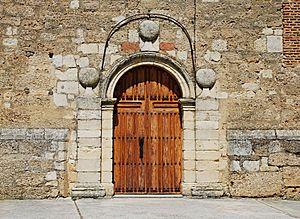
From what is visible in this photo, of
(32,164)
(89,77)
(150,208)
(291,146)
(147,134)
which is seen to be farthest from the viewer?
(147,134)

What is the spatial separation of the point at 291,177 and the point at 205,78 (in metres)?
2.34

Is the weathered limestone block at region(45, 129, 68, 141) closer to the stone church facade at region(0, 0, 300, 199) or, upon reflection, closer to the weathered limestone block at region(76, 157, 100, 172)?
the stone church facade at region(0, 0, 300, 199)

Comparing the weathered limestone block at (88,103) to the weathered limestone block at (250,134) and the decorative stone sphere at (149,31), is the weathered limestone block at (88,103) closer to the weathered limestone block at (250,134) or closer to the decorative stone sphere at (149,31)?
the decorative stone sphere at (149,31)

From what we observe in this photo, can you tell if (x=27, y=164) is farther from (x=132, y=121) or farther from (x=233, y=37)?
(x=233, y=37)

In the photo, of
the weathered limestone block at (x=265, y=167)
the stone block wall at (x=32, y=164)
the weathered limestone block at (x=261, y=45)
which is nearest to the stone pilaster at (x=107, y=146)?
the stone block wall at (x=32, y=164)

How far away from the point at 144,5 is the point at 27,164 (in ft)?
11.5

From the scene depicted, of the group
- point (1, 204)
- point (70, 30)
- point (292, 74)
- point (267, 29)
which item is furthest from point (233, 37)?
point (1, 204)

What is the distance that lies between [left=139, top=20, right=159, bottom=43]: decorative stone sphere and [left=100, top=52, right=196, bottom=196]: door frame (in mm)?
282

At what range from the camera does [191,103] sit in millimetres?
8805

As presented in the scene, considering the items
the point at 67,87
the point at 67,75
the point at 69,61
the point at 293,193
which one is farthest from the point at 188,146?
the point at 69,61

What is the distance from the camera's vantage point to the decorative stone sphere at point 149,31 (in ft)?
28.9

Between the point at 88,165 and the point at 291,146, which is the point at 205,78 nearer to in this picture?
the point at 291,146

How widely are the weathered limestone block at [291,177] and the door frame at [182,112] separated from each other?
1.62 metres

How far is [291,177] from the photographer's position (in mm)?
8742
